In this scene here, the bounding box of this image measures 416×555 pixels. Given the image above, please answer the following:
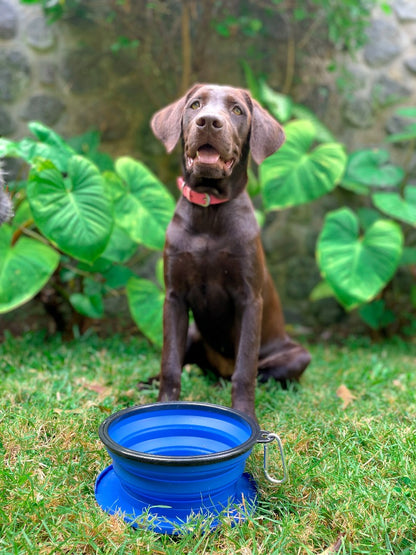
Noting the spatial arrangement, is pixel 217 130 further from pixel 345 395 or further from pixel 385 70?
pixel 385 70

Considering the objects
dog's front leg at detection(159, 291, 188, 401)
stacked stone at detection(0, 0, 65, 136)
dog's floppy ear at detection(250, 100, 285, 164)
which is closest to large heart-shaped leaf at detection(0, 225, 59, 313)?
dog's front leg at detection(159, 291, 188, 401)

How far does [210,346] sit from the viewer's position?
235cm

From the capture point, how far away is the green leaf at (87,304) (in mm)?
3018

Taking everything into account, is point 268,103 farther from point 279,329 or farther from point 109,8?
point 279,329

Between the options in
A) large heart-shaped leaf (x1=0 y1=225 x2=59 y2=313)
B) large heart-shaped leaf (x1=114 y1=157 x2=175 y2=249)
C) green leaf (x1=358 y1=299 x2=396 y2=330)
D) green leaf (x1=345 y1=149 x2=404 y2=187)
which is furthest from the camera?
green leaf (x1=358 y1=299 x2=396 y2=330)

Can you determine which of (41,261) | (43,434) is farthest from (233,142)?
(41,261)

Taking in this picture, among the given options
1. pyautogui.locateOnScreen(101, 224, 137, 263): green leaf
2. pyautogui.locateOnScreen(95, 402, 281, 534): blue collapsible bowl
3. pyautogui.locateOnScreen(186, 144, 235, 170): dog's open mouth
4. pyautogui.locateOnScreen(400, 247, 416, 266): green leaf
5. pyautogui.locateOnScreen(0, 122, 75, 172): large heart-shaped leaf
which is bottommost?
pyautogui.locateOnScreen(400, 247, 416, 266): green leaf

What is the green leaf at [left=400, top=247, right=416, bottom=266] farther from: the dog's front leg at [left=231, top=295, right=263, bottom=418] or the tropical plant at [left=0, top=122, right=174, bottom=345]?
the dog's front leg at [left=231, top=295, right=263, bottom=418]

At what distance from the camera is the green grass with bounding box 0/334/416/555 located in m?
1.32

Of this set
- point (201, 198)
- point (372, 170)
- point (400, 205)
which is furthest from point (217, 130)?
point (372, 170)

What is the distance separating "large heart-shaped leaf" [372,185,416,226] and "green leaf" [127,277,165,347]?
1556mm

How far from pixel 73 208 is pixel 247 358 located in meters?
1.08

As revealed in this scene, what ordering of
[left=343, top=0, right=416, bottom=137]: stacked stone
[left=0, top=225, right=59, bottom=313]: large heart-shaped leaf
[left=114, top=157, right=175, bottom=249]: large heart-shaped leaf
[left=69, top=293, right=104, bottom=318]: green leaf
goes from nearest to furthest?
1. [left=0, top=225, right=59, bottom=313]: large heart-shaped leaf
2. [left=114, top=157, right=175, bottom=249]: large heart-shaped leaf
3. [left=69, top=293, right=104, bottom=318]: green leaf
4. [left=343, top=0, right=416, bottom=137]: stacked stone

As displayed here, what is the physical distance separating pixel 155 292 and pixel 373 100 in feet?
7.45
